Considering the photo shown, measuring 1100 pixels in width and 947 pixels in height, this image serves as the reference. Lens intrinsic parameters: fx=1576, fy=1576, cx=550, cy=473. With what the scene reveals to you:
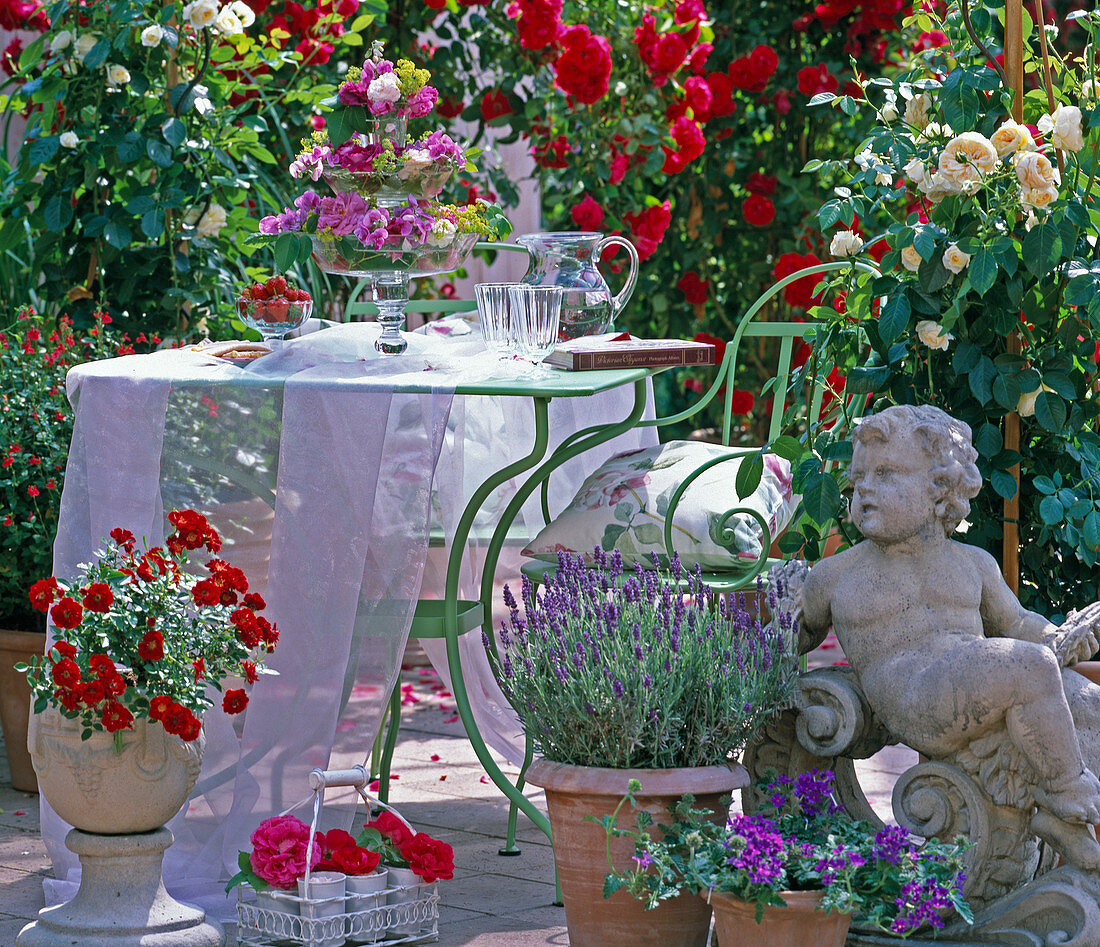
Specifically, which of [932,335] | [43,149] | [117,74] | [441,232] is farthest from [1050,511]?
[43,149]

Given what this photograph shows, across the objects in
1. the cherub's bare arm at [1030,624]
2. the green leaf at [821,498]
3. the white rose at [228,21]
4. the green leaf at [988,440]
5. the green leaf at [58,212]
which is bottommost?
the cherub's bare arm at [1030,624]

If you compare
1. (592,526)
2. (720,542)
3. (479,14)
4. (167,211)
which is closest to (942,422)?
(720,542)

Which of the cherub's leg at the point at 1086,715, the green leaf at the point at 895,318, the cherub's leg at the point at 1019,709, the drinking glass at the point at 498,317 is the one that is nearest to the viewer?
the cherub's leg at the point at 1019,709

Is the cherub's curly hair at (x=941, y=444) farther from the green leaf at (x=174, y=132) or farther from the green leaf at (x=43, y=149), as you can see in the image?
the green leaf at (x=43, y=149)

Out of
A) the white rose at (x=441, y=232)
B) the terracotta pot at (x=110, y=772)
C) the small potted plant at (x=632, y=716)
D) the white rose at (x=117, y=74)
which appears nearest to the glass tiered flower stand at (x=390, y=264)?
the white rose at (x=441, y=232)

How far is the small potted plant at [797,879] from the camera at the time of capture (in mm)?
1908

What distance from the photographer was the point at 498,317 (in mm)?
2621

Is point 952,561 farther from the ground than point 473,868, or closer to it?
farther from the ground

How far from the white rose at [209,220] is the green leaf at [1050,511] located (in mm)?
2087

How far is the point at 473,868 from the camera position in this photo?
278cm

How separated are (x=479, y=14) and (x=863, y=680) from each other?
10.7 feet

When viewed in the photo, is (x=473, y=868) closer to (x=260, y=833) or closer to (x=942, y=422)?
(x=260, y=833)

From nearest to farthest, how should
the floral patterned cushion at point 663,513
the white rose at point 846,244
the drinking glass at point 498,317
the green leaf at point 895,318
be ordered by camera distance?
the green leaf at point 895,318, the white rose at point 846,244, the drinking glass at point 498,317, the floral patterned cushion at point 663,513

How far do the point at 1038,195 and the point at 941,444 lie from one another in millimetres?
393
